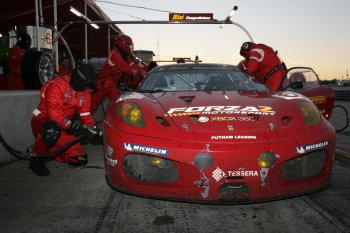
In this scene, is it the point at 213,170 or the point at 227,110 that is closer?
the point at 213,170

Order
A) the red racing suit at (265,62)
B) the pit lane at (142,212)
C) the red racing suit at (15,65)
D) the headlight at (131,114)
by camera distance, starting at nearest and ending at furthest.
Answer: the pit lane at (142,212) < the headlight at (131,114) < the red racing suit at (265,62) < the red racing suit at (15,65)

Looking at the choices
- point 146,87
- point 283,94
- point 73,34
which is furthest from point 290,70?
point 73,34

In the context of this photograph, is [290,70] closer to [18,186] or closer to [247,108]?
[247,108]

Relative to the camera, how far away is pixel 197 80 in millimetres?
4395

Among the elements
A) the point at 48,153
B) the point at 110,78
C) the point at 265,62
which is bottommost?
the point at 48,153

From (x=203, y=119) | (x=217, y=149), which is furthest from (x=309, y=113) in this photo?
(x=217, y=149)

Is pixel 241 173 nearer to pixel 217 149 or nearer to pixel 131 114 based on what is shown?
pixel 217 149

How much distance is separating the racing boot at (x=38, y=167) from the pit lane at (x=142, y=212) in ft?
1.25

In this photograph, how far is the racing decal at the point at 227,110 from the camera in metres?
2.98

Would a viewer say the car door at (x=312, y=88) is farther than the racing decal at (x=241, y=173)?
Yes

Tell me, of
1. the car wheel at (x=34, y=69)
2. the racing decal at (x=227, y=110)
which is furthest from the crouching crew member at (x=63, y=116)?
the car wheel at (x=34, y=69)

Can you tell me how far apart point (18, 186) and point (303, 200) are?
245cm

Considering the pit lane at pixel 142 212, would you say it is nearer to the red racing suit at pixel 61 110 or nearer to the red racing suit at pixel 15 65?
the red racing suit at pixel 61 110

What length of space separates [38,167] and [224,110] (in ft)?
6.92
